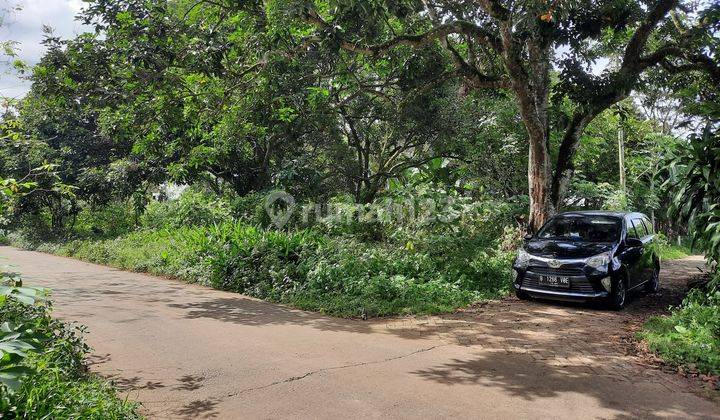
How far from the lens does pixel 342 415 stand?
4.23 metres

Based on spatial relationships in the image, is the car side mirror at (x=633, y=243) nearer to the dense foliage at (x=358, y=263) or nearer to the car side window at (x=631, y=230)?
the car side window at (x=631, y=230)

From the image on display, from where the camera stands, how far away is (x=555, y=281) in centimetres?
839

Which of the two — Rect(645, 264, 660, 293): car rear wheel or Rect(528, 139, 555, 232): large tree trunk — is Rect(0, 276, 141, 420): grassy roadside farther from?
Rect(645, 264, 660, 293): car rear wheel

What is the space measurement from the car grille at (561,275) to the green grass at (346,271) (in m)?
0.88

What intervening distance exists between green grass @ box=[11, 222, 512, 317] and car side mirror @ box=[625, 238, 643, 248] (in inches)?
92.5

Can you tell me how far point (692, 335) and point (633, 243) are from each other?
328 cm

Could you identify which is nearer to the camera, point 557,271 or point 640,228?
point 557,271

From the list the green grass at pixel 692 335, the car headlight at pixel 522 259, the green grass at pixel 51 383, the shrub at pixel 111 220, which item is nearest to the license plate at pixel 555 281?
the car headlight at pixel 522 259

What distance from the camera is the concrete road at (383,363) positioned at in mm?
4426

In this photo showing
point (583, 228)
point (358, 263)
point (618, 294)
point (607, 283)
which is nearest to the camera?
point (607, 283)

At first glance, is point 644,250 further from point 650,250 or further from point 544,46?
point 544,46

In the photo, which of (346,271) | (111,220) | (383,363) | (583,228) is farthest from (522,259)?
(111,220)

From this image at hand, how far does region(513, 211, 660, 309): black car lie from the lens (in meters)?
8.13

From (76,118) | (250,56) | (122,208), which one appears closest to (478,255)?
(250,56)
